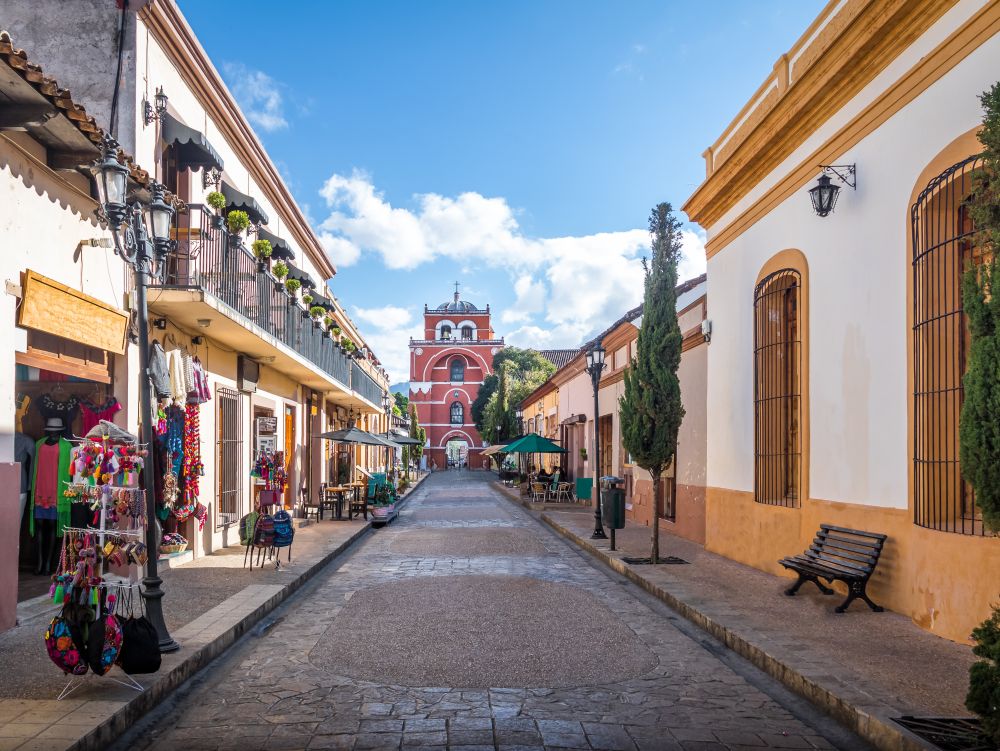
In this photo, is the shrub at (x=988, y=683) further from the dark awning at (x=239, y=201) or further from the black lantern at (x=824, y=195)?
the dark awning at (x=239, y=201)

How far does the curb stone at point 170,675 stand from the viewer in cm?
465

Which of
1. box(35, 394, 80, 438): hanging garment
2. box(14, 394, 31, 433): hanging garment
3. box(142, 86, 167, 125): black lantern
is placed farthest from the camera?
box(142, 86, 167, 125): black lantern

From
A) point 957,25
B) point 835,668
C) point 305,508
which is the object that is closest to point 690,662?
point 835,668

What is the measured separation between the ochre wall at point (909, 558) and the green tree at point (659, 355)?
1.72 metres

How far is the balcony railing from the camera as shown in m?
11.2

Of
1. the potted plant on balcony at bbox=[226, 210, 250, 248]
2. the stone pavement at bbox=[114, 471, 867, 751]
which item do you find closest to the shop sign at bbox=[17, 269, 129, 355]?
the potted plant on balcony at bbox=[226, 210, 250, 248]

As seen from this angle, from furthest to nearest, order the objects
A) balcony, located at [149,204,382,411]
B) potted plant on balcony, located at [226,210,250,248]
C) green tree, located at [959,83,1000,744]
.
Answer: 1. potted plant on balcony, located at [226,210,250,248]
2. balcony, located at [149,204,382,411]
3. green tree, located at [959,83,1000,744]

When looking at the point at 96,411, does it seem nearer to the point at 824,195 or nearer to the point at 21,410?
the point at 21,410

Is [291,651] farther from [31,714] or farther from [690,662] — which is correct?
[690,662]

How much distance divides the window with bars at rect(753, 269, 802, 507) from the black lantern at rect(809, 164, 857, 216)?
1594 mm

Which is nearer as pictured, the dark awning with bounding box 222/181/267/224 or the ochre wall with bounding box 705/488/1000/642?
the ochre wall with bounding box 705/488/1000/642

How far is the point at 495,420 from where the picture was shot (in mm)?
57969

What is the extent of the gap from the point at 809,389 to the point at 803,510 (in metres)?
1.49

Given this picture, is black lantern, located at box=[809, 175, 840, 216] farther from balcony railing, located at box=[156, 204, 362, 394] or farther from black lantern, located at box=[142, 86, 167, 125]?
black lantern, located at box=[142, 86, 167, 125]
